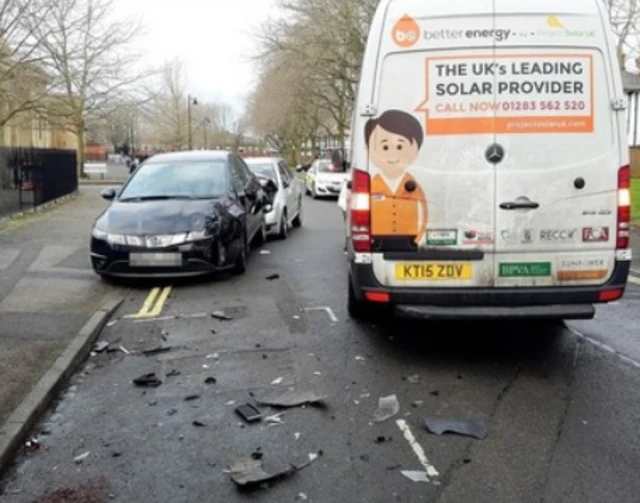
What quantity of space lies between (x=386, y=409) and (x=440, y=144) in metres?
1.91

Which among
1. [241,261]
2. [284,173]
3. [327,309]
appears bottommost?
[327,309]

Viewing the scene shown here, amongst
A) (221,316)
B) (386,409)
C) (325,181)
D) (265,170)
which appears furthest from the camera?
(325,181)

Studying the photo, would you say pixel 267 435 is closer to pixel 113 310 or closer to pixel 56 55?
pixel 113 310

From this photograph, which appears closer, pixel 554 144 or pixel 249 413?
pixel 249 413

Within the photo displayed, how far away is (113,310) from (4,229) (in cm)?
807

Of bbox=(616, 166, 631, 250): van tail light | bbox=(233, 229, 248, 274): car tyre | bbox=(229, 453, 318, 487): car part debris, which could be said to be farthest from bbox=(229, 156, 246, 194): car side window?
bbox=(229, 453, 318, 487): car part debris

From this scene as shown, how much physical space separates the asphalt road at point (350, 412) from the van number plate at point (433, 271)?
764 millimetres

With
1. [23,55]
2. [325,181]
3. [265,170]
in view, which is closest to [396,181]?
[265,170]

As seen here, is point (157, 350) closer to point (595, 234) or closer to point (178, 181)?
point (595, 234)

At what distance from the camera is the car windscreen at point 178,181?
9570mm

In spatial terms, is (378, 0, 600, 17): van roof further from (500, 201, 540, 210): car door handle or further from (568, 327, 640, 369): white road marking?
(568, 327, 640, 369): white road marking

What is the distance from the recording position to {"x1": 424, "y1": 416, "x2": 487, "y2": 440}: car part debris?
13.5ft

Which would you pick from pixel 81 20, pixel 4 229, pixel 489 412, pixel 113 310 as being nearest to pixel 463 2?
pixel 489 412

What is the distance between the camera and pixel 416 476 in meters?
3.60
